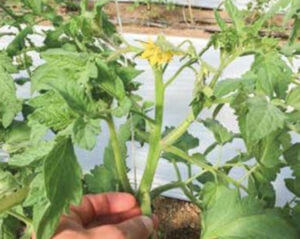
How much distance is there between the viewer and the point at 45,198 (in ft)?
2.38

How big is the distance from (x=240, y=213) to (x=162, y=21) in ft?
10.5

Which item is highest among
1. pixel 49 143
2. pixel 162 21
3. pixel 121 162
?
pixel 49 143

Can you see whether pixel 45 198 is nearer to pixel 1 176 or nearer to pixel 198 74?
pixel 1 176

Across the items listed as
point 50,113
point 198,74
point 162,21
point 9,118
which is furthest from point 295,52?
point 162,21

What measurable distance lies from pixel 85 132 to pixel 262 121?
0.24 meters

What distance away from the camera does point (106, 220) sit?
0.92m

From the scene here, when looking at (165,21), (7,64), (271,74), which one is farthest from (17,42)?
(165,21)

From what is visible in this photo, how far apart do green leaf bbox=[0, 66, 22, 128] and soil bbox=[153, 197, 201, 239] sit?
493 mm

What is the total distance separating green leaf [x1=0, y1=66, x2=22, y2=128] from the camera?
0.92 m

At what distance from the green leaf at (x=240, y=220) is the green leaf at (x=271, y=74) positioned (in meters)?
0.19

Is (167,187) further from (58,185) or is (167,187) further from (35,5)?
(35,5)

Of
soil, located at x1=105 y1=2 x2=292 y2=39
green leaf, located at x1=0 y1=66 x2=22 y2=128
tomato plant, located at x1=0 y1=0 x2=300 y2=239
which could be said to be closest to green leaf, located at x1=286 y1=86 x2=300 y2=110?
tomato plant, located at x1=0 y1=0 x2=300 y2=239

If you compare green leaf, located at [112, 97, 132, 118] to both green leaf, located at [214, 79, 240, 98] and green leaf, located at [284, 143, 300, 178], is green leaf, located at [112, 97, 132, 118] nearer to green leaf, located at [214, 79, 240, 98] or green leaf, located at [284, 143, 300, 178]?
green leaf, located at [214, 79, 240, 98]

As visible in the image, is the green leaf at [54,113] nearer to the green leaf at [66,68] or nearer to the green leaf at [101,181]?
the green leaf at [66,68]
